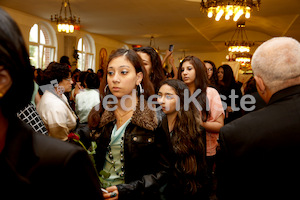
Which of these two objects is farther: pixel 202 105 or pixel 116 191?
pixel 202 105

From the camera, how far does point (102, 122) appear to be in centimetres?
186

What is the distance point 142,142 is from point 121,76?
18.2 inches

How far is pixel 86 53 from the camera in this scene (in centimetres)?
1606

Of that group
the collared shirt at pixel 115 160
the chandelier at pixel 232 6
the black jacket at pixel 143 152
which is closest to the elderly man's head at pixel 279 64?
the black jacket at pixel 143 152

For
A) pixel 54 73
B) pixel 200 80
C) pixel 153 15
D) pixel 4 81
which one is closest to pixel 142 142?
pixel 4 81

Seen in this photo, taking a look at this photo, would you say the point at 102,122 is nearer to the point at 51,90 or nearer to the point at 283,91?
the point at 283,91

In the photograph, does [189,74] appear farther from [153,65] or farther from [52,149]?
[52,149]

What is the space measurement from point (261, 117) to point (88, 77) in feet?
11.3

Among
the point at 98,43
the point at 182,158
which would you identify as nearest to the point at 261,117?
the point at 182,158

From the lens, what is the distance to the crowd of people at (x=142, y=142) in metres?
0.69

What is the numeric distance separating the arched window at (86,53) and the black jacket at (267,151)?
14.9 m

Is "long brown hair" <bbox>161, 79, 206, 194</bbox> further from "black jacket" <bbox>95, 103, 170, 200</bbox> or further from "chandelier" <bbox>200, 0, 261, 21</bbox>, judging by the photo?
"chandelier" <bbox>200, 0, 261, 21</bbox>

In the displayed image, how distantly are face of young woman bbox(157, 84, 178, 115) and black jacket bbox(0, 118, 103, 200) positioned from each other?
5.94 feet

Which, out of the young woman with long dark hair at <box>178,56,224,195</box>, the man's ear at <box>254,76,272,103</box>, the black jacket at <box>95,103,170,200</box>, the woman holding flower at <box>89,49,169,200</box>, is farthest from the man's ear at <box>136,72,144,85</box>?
the young woman with long dark hair at <box>178,56,224,195</box>
